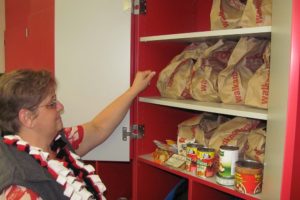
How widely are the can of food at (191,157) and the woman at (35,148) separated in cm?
40

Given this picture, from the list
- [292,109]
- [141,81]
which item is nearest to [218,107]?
[141,81]

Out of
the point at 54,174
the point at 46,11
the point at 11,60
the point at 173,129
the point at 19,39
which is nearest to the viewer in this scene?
the point at 54,174

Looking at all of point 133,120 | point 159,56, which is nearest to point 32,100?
point 133,120

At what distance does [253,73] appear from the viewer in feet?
4.21

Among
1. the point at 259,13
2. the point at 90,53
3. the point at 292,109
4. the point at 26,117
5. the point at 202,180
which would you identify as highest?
the point at 259,13

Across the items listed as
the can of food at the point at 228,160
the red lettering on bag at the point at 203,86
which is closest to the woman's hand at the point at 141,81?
the red lettering on bag at the point at 203,86

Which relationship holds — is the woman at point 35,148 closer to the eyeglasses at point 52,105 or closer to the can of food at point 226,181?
the eyeglasses at point 52,105

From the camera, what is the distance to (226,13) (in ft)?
4.67

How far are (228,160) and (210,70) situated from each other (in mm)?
422

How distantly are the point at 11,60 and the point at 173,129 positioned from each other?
1.27 meters

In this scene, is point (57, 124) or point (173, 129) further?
point (173, 129)

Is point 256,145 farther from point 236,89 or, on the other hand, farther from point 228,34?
point 228,34

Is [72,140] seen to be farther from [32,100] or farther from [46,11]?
[46,11]

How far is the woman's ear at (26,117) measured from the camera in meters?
1.15
